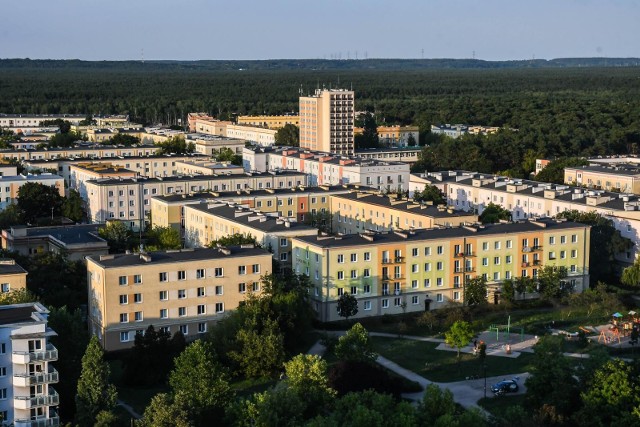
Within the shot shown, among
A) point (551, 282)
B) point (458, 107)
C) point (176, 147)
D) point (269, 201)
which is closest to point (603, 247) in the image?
point (551, 282)

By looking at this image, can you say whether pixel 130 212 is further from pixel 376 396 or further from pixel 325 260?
pixel 376 396

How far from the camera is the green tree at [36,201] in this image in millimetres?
43531

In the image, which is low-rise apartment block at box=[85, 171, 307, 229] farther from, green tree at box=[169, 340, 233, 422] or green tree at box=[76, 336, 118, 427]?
green tree at box=[76, 336, 118, 427]

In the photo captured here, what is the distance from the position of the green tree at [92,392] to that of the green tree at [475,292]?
12.8 meters

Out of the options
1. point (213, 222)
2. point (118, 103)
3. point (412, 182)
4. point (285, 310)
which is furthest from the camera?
point (118, 103)

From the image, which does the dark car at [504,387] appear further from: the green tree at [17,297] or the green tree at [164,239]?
the green tree at [164,239]

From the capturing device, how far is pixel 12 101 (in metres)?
113

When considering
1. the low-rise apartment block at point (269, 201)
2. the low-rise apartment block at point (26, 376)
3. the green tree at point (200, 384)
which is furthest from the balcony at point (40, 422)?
the low-rise apartment block at point (269, 201)

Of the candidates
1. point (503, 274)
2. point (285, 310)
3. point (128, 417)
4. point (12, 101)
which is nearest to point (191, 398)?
point (128, 417)

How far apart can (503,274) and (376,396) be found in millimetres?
12944

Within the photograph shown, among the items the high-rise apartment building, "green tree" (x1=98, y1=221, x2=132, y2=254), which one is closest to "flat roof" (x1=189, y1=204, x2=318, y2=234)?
"green tree" (x1=98, y1=221, x2=132, y2=254)

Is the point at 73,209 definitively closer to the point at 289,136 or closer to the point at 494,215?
the point at 494,215

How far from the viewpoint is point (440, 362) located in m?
25.0

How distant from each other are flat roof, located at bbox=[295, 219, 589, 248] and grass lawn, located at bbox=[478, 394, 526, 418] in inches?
313
